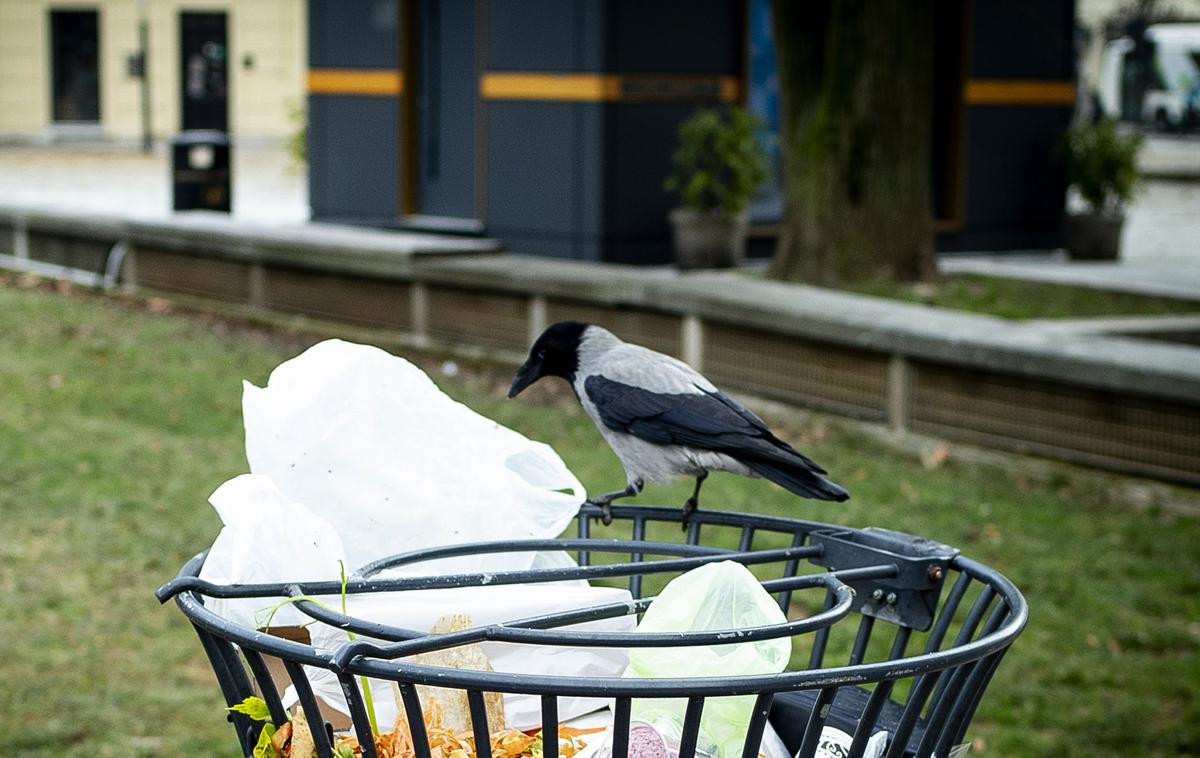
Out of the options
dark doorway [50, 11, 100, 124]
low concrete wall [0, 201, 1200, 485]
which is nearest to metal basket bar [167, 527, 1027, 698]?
low concrete wall [0, 201, 1200, 485]

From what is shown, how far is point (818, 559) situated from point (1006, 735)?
3.04 metres

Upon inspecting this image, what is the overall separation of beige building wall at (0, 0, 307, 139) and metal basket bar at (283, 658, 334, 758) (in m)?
39.7

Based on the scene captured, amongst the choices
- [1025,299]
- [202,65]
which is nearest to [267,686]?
[1025,299]

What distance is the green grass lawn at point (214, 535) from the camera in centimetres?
500

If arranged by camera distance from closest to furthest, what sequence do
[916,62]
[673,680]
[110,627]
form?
[673,680] < [110,627] < [916,62]

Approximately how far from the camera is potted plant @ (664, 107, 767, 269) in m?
13.9

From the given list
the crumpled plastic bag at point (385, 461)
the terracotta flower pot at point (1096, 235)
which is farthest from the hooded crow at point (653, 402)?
the terracotta flower pot at point (1096, 235)

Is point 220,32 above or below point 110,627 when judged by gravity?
above

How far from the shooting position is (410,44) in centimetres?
1600

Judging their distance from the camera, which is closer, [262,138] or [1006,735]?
[1006,735]

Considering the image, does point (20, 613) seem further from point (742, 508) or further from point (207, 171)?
point (207, 171)

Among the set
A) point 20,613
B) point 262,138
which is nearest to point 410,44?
point 20,613

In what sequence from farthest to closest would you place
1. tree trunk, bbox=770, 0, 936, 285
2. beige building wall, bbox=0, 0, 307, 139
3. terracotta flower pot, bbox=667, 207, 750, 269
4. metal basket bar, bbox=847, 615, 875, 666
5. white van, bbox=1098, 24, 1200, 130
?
white van, bbox=1098, 24, 1200, 130 < beige building wall, bbox=0, 0, 307, 139 < terracotta flower pot, bbox=667, 207, 750, 269 < tree trunk, bbox=770, 0, 936, 285 < metal basket bar, bbox=847, 615, 875, 666

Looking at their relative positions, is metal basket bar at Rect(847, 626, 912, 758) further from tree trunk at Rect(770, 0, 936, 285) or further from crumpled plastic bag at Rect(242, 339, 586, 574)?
tree trunk at Rect(770, 0, 936, 285)
